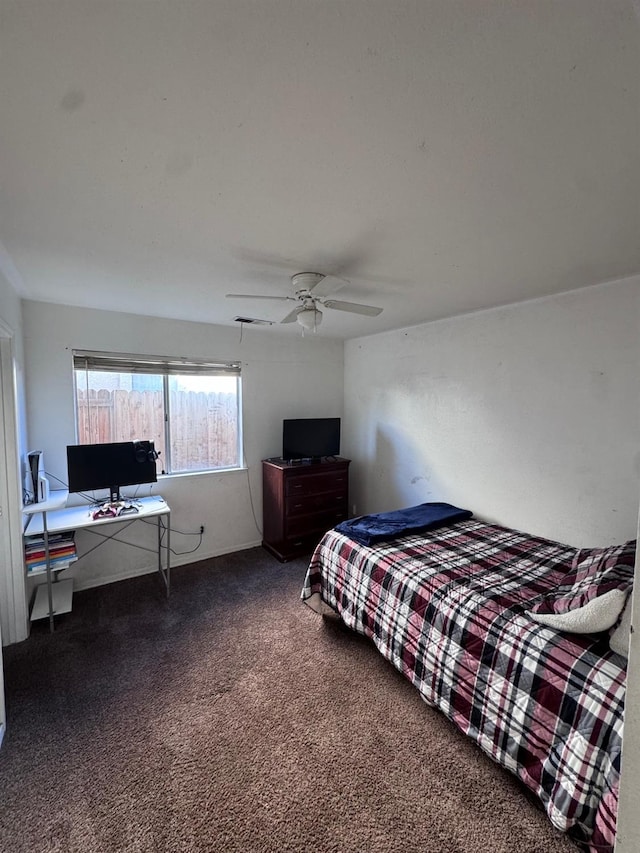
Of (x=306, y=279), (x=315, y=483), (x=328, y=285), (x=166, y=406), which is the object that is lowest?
(x=315, y=483)

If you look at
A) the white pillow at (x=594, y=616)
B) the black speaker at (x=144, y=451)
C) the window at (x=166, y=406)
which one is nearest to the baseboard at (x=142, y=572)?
the window at (x=166, y=406)

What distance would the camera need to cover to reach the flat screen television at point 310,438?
155 inches

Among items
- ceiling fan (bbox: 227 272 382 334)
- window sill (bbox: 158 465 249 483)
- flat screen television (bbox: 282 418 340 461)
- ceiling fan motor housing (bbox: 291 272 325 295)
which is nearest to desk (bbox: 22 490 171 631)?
window sill (bbox: 158 465 249 483)

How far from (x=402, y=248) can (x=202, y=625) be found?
284cm

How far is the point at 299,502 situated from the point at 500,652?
2.37 m

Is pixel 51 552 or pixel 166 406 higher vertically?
pixel 166 406

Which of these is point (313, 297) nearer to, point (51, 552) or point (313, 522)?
point (313, 522)

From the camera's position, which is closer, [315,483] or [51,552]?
[51,552]

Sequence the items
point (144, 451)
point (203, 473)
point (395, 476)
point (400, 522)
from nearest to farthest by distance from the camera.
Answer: point (400, 522), point (144, 451), point (203, 473), point (395, 476)

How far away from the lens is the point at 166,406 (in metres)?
3.54

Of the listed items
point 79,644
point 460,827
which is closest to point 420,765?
point 460,827

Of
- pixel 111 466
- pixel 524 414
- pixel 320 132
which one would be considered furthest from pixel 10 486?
pixel 524 414

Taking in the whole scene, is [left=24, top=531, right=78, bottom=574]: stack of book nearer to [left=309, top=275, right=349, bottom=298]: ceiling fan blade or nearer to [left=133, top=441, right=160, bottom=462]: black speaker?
[left=133, top=441, right=160, bottom=462]: black speaker

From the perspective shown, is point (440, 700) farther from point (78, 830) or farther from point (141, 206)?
point (141, 206)
